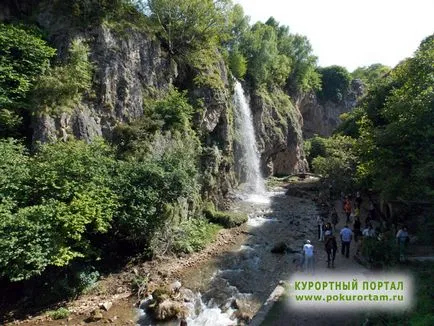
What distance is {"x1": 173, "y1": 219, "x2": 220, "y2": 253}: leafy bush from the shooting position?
19672mm

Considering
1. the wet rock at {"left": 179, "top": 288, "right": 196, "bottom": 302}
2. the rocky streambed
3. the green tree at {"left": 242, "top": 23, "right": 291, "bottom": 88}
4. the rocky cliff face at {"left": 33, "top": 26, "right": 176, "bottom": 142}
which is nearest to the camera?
the rocky streambed

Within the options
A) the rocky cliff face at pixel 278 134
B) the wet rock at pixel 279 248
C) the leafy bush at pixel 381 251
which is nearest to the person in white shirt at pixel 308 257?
the leafy bush at pixel 381 251

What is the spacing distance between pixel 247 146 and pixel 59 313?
29715 mm

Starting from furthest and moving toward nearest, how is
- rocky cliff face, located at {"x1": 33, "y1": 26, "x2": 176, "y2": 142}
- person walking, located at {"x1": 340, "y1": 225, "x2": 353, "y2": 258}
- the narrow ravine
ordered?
rocky cliff face, located at {"x1": 33, "y1": 26, "x2": 176, "y2": 142} → person walking, located at {"x1": 340, "y1": 225, "x2": 353, "y2": 258} → the narrow ravine

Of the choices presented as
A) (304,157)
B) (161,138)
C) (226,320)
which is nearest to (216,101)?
(161,138)

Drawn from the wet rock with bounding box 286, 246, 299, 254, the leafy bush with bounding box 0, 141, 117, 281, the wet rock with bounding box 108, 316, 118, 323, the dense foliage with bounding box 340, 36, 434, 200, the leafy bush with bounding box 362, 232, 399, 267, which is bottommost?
the wet rock with bounding box 108, 316, 118, 323

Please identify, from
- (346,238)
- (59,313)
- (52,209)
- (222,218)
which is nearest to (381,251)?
(346,238)

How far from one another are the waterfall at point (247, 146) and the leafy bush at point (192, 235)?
54.1ft

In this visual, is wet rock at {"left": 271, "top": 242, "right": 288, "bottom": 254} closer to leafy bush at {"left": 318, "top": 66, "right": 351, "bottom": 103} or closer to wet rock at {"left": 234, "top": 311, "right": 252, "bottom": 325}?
wet rock at {"left": 234, "top": 311, "right": 252, "bottom": 325}

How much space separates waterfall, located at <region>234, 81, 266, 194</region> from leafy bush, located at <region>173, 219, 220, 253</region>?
16498mm

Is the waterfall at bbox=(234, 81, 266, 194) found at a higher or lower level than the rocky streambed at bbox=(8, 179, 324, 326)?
higher

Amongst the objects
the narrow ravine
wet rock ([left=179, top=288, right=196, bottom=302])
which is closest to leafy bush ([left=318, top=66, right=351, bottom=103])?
the narrow ravine

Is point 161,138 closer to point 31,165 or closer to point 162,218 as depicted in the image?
point 162,218

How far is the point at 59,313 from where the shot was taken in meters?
13.5
